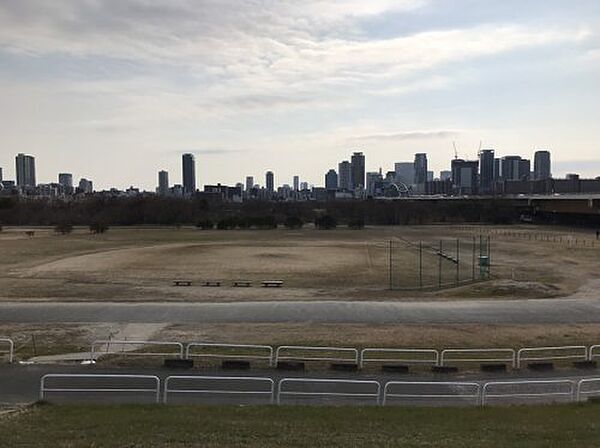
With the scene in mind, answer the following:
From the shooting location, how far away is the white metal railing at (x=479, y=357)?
22.0 m

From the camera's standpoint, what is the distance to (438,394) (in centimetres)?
1777

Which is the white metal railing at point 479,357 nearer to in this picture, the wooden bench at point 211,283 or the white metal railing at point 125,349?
the white metal railing at point 125,349

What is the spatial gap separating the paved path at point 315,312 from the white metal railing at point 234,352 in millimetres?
6990

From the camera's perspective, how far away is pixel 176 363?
2098cm

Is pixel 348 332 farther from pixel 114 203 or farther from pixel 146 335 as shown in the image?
pixel 114 203

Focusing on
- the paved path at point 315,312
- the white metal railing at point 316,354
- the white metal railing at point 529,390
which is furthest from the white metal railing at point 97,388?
the paved path at point 315,312

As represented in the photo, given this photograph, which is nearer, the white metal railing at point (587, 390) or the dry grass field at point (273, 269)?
the white metal railing at point (587, 390)

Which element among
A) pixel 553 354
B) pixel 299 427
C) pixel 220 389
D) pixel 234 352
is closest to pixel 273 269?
pixel 234 352

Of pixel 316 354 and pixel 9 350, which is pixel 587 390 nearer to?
pixel 316 354

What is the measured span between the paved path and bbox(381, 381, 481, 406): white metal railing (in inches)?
467

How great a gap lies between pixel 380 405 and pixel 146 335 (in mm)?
14534

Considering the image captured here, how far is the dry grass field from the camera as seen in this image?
42094mm

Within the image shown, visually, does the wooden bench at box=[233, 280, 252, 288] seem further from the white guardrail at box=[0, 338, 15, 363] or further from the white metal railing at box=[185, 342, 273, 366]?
the white guardrail at box=[0, 338, 15, 363]

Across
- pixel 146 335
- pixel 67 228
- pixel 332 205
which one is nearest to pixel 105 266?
pixel 146 335
